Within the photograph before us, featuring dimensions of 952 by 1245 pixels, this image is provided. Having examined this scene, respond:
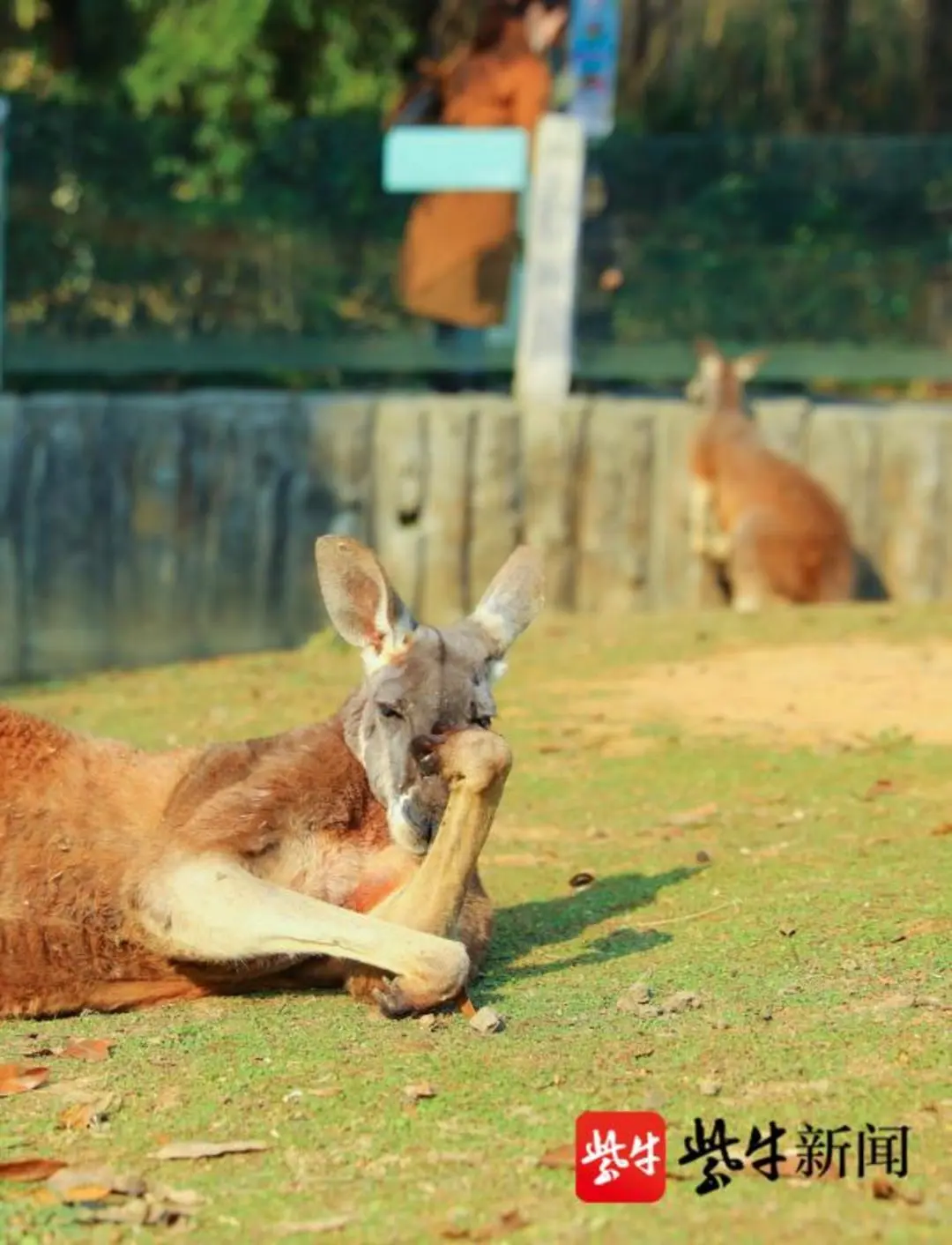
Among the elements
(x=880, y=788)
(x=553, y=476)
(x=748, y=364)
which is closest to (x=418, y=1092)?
(x=880, y=788)

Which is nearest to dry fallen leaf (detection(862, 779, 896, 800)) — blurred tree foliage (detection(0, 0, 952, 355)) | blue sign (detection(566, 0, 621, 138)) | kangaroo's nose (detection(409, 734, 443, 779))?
kangaroo's nose (detection(409, 734, 443, 779))

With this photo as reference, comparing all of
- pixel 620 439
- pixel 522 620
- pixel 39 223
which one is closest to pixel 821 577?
pixel 620 439

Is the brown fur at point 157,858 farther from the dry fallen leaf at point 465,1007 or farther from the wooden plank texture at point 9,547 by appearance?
the wooden plank texture at point 9,547

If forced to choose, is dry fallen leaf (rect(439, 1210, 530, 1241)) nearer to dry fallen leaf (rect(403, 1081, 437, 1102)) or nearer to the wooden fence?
dry fallen leaf (rect(403, 1081, 437, 1102))

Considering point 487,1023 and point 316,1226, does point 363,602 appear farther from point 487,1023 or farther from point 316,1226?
point 316,1226

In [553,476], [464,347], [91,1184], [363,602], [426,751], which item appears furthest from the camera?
[464,347]

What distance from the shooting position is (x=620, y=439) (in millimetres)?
11734

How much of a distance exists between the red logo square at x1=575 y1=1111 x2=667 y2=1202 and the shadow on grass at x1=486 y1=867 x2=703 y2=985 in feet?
4.01

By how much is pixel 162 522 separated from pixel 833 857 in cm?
553

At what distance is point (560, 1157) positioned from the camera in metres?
3.82

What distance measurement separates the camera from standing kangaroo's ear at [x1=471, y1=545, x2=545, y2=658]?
540 cm

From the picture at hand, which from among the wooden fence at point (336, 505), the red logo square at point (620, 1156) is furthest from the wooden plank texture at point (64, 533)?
the red logo square at point (620, 1156)

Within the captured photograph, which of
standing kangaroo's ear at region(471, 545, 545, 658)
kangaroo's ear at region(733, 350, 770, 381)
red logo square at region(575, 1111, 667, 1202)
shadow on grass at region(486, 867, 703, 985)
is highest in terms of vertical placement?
kangaroo's ear at region(733, 350, 770, 381)

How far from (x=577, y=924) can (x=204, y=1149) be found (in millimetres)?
1930
